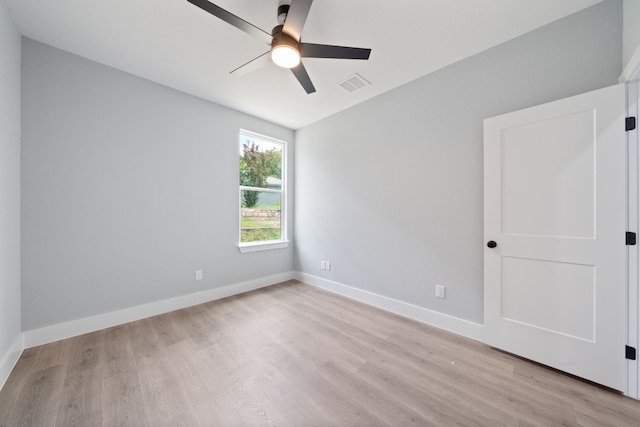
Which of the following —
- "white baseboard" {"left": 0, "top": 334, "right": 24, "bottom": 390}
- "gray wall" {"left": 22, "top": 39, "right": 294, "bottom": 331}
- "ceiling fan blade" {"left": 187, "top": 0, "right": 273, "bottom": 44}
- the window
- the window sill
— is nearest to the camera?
"ceiling fan blade" {"left": 187, "top": 0, "right": 273, "bottom": 44}

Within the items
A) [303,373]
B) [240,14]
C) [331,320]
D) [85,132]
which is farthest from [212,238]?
[240,14]

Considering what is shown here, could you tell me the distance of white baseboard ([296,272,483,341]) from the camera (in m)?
2.22

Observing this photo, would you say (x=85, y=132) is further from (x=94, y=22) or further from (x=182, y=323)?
(x=182, y=323)

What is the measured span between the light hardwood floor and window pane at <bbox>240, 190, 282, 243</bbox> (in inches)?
59.6

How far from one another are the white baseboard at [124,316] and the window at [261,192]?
2.00 ft

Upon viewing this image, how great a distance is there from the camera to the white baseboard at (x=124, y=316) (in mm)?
2051

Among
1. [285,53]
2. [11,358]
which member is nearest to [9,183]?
[11,358]

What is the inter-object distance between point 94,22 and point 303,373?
320 cm

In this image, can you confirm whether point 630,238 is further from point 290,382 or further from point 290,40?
point 290,40

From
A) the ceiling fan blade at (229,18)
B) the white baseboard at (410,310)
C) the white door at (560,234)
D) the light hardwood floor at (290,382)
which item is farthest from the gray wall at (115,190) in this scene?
the white door at (560,234)

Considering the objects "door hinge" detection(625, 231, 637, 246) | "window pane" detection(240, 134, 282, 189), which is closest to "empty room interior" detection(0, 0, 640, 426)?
"door hinge" detection(625, 231, 637, 246)

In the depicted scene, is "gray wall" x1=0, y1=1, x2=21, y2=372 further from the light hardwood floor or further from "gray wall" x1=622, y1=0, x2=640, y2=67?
"gray wall" x1=622, y1=0, x2=640, y2=67

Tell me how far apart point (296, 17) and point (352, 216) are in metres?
2.26

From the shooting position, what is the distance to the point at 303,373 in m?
1.72
